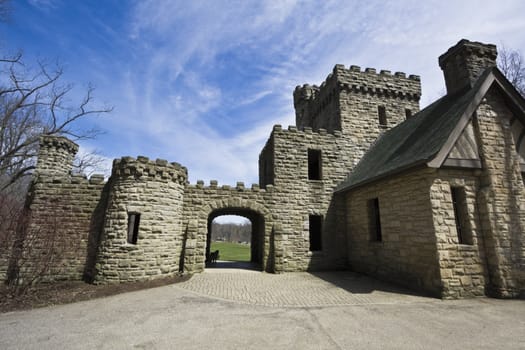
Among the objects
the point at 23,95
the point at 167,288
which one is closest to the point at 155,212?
the point at 167,288

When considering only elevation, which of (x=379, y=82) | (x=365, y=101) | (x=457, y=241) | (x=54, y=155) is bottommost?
(x=457, y=241)

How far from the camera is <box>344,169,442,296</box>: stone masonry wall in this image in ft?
22.9

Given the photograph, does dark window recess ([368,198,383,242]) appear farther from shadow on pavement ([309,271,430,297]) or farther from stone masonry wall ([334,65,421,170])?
stone masonry wall ([334,65,421,170])

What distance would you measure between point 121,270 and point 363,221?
986 cm

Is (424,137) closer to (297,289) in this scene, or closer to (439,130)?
(439,130)

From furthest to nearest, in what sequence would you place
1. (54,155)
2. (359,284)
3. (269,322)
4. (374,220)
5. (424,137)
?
(54,155) → (374,220) → (424,137) → (359,284) → (269,322)

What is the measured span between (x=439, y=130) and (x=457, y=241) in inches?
147

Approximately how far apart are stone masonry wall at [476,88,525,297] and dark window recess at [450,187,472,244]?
0.45 m

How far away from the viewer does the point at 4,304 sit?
6.15 m

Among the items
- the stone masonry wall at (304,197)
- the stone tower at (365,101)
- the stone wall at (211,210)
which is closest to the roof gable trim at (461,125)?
the stone masonry wall at (304,197)

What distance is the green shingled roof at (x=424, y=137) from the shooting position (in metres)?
7.34

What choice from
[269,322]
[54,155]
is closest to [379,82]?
[269,322]

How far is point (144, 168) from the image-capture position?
29.6 ft

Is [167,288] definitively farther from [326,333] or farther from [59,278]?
[326,333]
